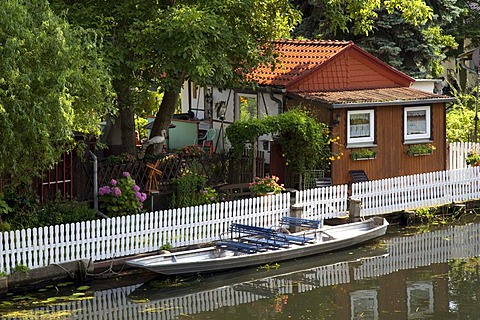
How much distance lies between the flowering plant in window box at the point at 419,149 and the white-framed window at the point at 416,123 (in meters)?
0.23

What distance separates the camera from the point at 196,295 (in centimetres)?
1998

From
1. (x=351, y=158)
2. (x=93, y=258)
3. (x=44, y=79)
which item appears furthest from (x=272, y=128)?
(x=44, y=79)

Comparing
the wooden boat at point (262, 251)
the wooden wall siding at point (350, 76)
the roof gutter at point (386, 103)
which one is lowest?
the wooden boat at point (262, 251)

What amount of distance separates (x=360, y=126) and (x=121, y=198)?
7.62 metres

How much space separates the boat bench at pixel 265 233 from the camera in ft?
72.3

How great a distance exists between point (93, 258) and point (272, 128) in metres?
6.67

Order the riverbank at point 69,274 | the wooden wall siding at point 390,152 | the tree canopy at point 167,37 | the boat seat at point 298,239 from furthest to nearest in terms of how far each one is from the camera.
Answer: the wooden wall siding at point 390,152 → the tree canopy at point 167,37 → the boat seat at point 298,239 → the riverbank at point 69,274

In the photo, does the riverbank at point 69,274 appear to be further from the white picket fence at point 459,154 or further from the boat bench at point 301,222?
the white picket fence at point 459,154

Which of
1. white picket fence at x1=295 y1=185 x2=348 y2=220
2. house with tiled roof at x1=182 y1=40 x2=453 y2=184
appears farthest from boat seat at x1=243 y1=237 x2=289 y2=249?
house with tiled roof at x1=182 y1=40 x2=453 y2=184

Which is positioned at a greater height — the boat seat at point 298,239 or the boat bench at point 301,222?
the boat bench at point 301,222

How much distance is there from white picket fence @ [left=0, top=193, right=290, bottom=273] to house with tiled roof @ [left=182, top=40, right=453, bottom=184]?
3784mm

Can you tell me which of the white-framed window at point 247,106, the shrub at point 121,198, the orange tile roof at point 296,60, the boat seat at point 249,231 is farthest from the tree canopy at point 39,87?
the white-framed window at point 247,106

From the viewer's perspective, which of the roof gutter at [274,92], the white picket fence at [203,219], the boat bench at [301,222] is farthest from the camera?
the roof gutter at [274,92]

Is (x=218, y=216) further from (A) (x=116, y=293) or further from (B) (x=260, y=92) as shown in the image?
(B) (x=260, y=92)
